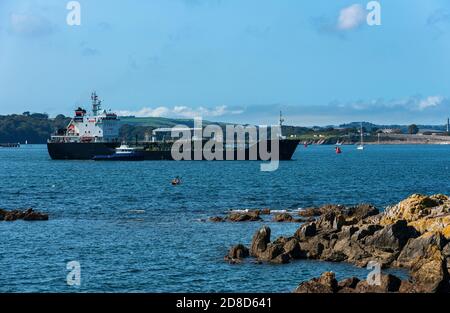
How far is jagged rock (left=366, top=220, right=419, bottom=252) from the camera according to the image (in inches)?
1490

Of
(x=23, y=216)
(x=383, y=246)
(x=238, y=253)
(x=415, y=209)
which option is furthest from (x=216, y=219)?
(x=383, y=246)

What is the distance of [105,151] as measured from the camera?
16062 centimetres

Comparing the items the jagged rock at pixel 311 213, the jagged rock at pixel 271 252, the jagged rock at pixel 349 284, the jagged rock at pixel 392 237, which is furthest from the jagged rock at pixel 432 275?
the jagged rock at pixel 311 213

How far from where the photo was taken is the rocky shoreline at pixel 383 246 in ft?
99.7

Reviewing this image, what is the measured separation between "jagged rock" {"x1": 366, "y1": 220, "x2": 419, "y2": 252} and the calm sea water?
2875mm

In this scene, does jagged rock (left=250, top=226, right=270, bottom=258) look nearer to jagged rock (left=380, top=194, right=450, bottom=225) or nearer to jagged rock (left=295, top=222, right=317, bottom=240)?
jagged rock (left=295, top=222, right=317, bottom=240)

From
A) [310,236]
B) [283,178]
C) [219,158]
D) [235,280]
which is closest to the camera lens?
[235,280]

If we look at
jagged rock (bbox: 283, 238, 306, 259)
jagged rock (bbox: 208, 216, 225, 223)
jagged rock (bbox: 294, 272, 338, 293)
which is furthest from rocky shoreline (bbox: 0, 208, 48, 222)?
jagged rock (bbox: 294, 272, 338, 293)

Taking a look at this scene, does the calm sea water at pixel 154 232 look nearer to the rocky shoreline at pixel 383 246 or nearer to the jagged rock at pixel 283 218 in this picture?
the rocky shoreline at pixel 383 246

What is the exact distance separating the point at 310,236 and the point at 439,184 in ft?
188

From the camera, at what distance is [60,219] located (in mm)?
56562

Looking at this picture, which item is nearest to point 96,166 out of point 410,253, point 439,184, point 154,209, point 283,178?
point 283,178
